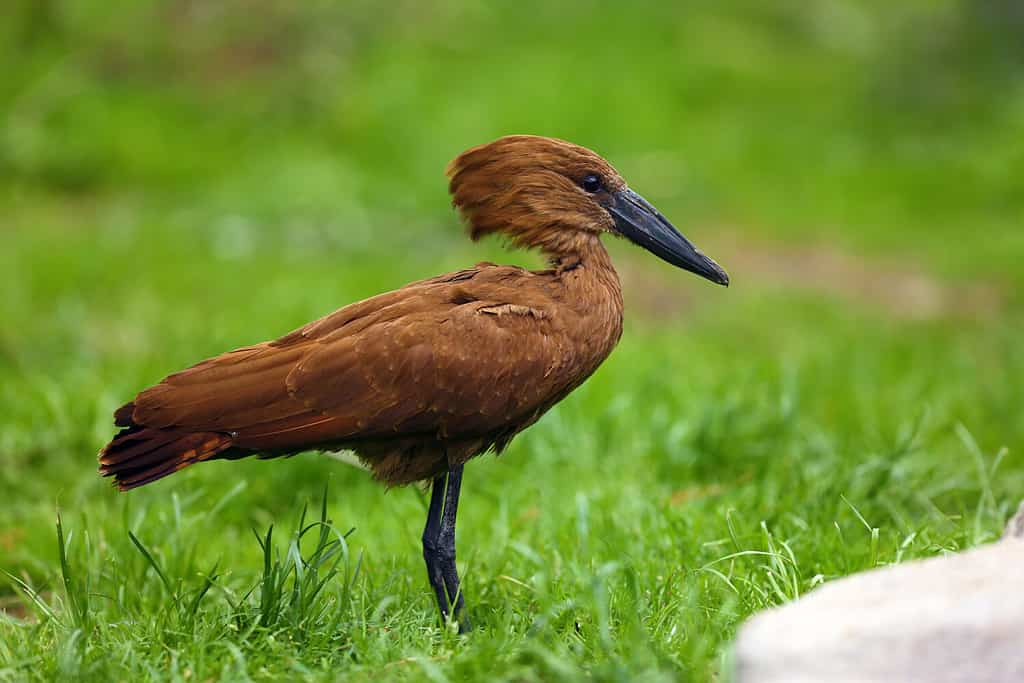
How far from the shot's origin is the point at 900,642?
2.05 meters

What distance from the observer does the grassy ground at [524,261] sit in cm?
325

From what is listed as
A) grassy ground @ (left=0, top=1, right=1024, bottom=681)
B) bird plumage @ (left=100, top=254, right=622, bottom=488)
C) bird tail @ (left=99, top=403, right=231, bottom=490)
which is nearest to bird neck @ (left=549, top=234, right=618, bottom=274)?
bird plumage @ (left=100, top=254, right=622, bottom=488)

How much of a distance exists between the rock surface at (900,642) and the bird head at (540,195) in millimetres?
1652

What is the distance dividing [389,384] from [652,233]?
104 centimetres

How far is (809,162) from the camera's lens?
11953mm

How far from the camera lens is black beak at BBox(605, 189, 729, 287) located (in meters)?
3.68

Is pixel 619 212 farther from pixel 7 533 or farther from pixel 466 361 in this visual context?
pixel 7 533

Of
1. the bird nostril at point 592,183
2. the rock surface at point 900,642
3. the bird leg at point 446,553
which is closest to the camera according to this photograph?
the rock surface at point 900,642

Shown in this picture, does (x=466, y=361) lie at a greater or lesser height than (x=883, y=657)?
greater

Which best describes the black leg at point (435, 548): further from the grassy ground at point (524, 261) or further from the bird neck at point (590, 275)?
the bird neck at point (590, 275)

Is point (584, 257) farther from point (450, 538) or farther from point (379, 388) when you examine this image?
point (450, 538)

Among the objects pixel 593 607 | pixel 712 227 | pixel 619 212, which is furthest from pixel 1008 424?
pixel 712 227

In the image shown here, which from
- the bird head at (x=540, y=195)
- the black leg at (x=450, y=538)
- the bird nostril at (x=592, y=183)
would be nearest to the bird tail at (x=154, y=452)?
the black leg at (x=450, y=538)

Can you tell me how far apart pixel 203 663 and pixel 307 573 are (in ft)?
1.22
